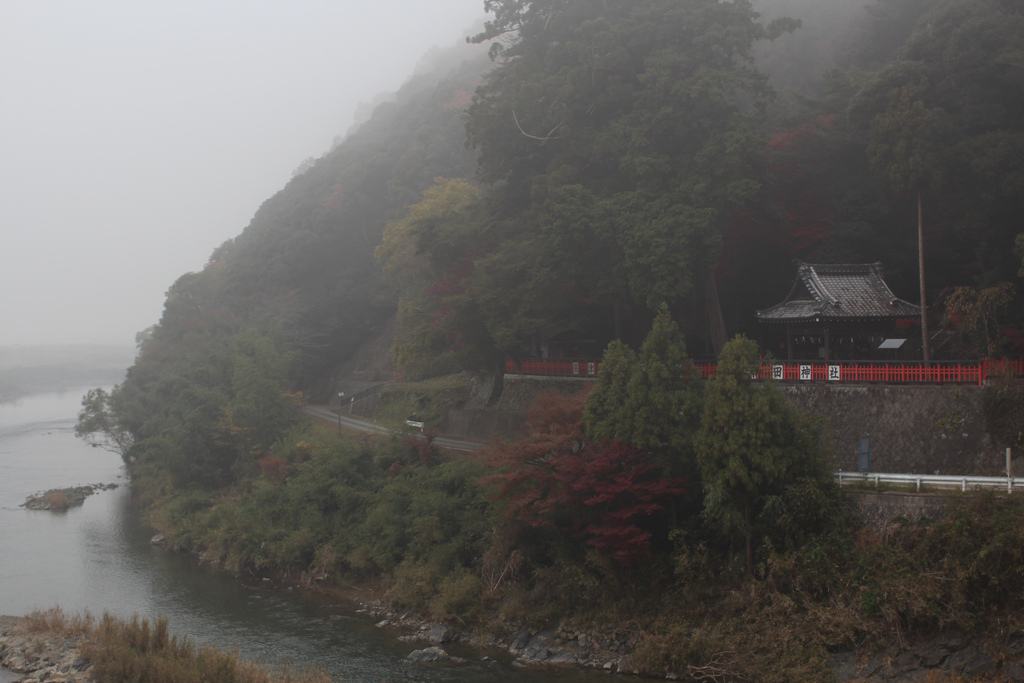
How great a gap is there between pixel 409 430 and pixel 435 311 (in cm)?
594

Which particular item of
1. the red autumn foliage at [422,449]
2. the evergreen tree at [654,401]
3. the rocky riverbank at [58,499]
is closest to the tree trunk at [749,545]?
the evergreen tree at [654,401]

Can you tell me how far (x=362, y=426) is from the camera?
124 ft

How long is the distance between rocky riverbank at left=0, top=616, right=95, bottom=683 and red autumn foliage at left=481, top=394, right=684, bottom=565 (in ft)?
36.3

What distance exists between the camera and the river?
18.1m

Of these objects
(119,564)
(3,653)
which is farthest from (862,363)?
(119,564)

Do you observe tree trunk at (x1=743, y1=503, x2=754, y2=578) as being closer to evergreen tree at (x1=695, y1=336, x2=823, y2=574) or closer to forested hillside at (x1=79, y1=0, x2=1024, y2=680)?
evergreen tree at (x1=695, y1=336, x2=823, y2=574)

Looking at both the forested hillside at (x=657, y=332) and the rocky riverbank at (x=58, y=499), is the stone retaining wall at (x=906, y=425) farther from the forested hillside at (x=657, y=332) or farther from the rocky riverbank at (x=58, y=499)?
the rocky riverbank at (x=58, y=499)

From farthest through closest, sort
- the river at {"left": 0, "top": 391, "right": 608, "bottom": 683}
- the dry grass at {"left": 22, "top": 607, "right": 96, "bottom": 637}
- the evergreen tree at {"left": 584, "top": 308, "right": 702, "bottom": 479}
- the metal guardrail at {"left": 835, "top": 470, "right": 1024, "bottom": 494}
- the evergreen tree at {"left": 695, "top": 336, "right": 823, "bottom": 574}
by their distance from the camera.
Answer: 1. the dry grass at {"left": 22, "top": 607, "right": 96, "bottom": 637}
2. the evergreen tree at {"left": 584, "top": 308, "right": 702, "bottom": 479}
3. the river at {"left": 0, "top": 391, "right": 608, "bottom": 683}
4. the evergreen tree at {"left": 695, "top": 336, "right": 823, "bottom": 574}
5. the metal guardrail at {"left": 835, "top": 470, "right": 1024, "bottom": 494}

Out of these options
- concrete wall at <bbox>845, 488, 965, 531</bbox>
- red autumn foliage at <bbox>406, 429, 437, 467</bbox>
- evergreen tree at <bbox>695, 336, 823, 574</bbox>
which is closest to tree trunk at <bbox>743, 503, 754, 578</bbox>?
evergreen tree at <bbox>695, 336, 823, 574</bbox>

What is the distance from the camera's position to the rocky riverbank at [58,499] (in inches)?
1442

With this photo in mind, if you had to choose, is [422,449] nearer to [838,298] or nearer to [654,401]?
[654,401]

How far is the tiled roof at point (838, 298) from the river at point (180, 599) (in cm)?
→ 1261

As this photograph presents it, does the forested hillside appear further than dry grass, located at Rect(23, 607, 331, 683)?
Yes

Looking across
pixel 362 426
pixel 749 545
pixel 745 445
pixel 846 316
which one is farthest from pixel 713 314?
pixel 362 426
